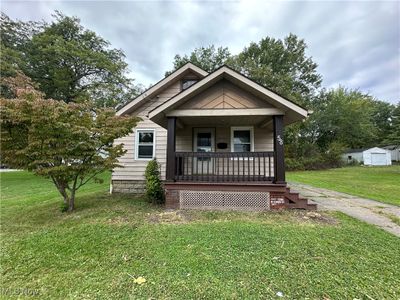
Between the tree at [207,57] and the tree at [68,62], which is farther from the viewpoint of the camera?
the tree at [207,57]

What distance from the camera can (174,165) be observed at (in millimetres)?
6758

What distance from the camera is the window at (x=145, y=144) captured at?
9617 mm

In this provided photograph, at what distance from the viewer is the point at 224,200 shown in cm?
648

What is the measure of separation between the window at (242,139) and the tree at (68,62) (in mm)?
13184

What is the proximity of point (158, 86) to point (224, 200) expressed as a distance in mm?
5961

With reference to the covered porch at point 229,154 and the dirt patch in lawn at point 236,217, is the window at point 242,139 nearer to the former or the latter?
the covered porch at point 229,154

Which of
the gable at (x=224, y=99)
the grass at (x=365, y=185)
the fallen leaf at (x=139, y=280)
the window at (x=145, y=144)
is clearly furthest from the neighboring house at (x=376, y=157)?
the fallen leaf at (x=139, y=280)

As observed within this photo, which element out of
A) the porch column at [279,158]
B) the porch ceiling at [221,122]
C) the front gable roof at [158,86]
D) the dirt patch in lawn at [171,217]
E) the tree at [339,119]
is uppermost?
the tree at [339,119]

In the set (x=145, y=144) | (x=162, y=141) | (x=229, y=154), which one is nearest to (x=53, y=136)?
(x=145, y=144)

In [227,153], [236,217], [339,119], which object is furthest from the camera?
[339,119]

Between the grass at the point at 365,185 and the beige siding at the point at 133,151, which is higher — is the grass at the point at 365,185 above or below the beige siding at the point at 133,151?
below

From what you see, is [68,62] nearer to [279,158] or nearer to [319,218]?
[279,158]

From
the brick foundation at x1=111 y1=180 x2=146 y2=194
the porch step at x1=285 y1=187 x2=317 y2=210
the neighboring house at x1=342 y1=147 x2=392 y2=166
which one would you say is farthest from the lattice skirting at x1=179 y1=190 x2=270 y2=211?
the neighboring house at x1=342 y1=147 x2=392 y2=166

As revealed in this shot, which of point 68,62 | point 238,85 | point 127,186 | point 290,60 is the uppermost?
point 290,60
